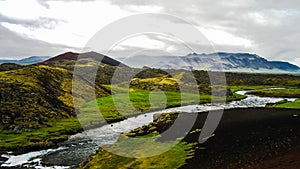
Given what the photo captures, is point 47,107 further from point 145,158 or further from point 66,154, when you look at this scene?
point 145,158

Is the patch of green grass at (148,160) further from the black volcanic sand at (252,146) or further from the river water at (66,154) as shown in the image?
the river water at (66,154)

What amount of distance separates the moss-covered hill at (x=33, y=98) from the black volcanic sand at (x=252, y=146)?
2172 inches

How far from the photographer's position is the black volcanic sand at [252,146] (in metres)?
42.1

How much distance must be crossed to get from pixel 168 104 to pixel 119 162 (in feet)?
309

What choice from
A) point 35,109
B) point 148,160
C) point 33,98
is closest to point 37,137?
point 35,109

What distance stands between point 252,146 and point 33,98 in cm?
8441

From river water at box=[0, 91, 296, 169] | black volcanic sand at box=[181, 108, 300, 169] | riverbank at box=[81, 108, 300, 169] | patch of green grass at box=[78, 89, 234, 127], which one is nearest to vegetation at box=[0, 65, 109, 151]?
river water at box=[0, 91, 296, 169]

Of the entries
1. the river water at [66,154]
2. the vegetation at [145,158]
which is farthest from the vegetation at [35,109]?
the vegetation at [145,158]

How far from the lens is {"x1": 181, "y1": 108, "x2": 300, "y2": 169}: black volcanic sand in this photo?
42062 millimetres

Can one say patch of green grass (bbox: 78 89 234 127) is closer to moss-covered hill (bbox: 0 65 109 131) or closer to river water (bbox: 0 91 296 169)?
moss-covered hill (bbox: 0 65 109 131)

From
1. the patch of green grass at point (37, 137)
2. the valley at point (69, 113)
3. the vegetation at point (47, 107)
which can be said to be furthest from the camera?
the vegetation at point (47, 107)

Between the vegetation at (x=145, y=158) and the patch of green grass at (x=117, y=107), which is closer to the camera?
the vegetation at (x=145, y=158)

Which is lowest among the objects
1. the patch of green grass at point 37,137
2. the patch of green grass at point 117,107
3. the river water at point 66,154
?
the river water at point 66,154

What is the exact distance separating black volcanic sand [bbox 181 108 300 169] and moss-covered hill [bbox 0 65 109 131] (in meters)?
55.2
